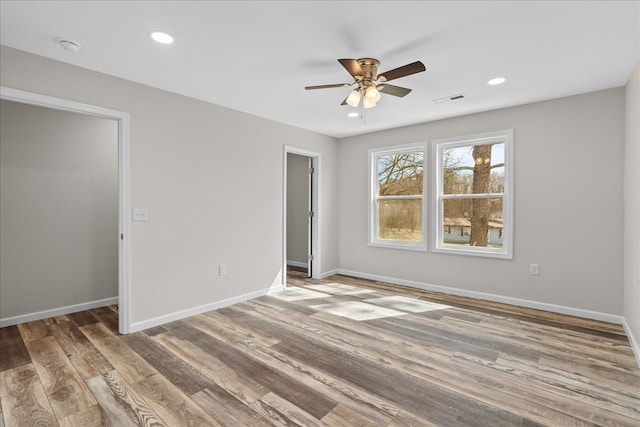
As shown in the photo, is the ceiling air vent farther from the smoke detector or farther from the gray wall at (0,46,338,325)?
the smoke detector

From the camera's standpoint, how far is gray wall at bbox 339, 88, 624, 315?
3375mm

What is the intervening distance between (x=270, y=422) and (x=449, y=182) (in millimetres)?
3910

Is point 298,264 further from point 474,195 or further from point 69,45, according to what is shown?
point 69,45

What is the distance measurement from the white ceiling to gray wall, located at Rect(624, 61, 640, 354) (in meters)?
0.32

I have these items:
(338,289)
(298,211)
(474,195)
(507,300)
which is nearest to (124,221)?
(338,289)

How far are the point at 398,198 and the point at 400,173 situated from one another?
41 centimetres

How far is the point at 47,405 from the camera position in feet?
6.48

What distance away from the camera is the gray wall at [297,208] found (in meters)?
6.54

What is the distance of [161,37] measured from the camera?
2.36m

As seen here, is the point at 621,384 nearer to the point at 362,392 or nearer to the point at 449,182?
the point at 362,392

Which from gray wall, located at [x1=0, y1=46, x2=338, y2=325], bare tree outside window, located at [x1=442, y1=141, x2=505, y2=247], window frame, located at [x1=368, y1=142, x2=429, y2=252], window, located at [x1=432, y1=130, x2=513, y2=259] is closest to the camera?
gray wall, located at [x1=0, y1=46, x2=338, y2=325]

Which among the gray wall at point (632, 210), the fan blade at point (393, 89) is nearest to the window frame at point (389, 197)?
the fan blade at point (393, 89)

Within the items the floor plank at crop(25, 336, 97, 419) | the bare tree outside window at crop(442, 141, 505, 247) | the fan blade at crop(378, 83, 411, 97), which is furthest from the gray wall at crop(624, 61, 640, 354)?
the floor plank at crop(25, 336, 97, 419)

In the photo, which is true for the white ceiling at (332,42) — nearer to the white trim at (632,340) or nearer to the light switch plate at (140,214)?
the light switch plate at (140,214)
